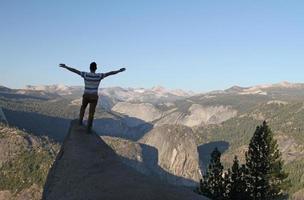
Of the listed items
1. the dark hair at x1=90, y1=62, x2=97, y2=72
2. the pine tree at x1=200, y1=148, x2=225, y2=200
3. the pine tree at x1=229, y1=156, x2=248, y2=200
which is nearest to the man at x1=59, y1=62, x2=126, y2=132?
the dark hair at x1=90, y1=62, x2=97, y2=72

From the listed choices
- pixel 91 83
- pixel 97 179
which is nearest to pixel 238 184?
pixel 91 83

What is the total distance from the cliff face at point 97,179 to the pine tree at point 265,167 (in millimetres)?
49182

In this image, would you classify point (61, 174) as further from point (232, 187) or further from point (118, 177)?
point (232, 187)

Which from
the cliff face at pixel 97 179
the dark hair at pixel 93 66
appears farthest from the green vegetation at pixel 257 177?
the cliff face at pixel 97 179

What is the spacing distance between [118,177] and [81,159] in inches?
135

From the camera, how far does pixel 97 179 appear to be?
61.0 feet

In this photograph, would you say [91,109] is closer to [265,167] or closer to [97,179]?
[97,179]

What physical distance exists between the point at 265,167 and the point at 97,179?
186ft

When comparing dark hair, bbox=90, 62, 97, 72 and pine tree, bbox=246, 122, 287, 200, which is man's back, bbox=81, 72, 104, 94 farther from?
pine tree, bbox=246, 122, 287, 200

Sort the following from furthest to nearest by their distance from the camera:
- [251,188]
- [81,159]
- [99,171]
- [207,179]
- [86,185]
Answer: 1. [207,179]
2. [251,188]
3. [81,159]
4. [99,171]
5. [86,185]

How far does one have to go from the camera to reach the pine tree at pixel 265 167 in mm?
68875

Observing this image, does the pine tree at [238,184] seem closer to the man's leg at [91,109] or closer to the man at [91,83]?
the man's leg at [91,109]

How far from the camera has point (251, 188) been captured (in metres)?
68.3

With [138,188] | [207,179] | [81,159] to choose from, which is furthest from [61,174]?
[207,179]
